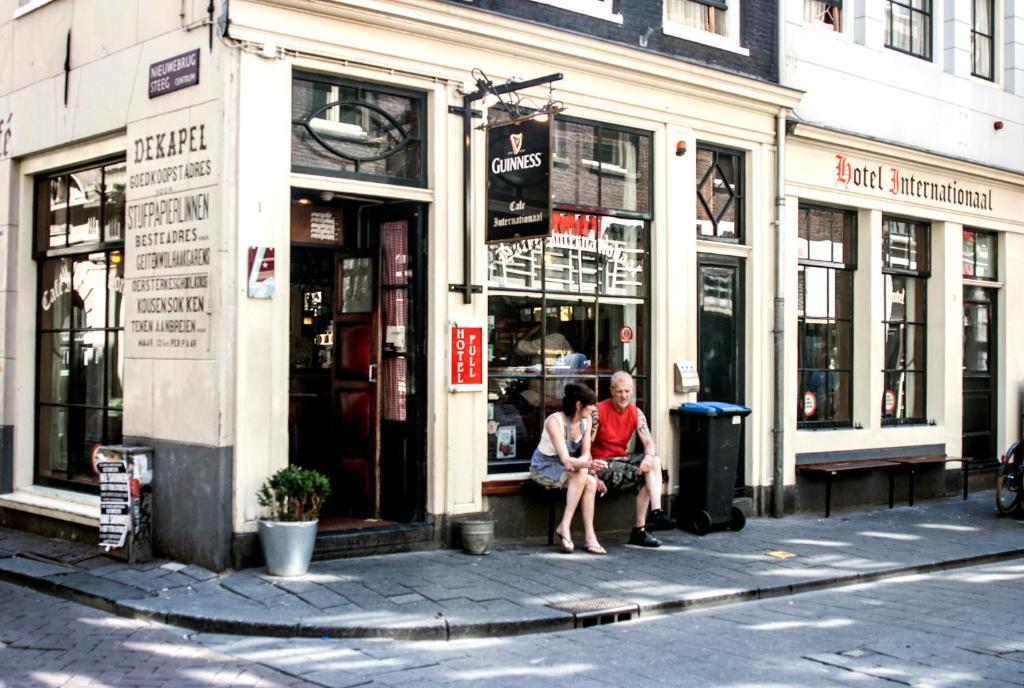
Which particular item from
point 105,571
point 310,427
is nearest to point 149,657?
point 105,571

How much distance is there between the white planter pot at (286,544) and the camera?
342 inches

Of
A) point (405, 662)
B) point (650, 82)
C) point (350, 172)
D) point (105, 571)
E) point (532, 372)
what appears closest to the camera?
point (405, 662)

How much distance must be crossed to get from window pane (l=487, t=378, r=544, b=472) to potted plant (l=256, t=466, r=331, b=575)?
2.36 m

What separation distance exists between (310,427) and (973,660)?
257 inches

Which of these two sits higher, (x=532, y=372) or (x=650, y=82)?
(x=650, y=82)

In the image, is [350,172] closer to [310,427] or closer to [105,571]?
[310,427]

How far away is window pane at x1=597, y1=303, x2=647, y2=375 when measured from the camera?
1180 centimetres

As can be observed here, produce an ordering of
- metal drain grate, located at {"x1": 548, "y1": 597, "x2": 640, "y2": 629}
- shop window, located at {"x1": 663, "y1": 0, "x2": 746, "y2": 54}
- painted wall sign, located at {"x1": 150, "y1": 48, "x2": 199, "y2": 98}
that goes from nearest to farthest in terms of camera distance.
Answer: metal drain grate, located at {"x1": 548, "y1": 597, "x2": 640, "y2": 629}, painted wall sign, located at {"x1": 150, "y1": 48, "x2": 199, "y2": 98}, shop window, located at {"x1": 663, "y1": 0, "x2": 746, "y2": 54}

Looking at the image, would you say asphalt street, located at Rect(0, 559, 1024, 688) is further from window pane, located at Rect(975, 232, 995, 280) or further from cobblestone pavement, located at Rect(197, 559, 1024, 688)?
window pane, located at Rect(975, 232, 995, 280)

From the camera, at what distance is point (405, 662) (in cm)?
700

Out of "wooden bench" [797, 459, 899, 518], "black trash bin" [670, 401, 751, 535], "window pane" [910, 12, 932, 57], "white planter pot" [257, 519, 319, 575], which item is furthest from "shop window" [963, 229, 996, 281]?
"white planter pot" [257, 519, 319, 575]

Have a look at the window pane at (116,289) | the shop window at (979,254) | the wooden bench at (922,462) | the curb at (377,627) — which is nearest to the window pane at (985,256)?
the shop window at (979,254)

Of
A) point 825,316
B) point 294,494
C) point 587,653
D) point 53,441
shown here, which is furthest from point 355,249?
point 825,316

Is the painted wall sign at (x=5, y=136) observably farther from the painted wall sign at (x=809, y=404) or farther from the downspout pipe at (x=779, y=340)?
the painted wall sign at (x=809, y=404)
